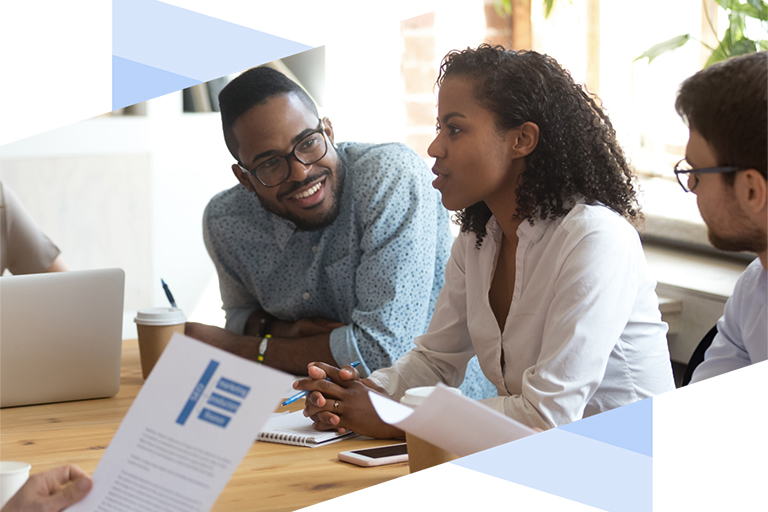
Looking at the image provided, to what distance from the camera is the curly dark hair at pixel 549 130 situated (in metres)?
0.99

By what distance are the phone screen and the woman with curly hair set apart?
54mm

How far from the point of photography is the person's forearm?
1215 millimetres

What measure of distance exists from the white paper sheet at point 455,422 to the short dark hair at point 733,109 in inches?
14.6

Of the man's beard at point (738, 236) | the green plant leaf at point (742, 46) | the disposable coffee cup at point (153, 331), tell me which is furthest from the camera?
the green plant leaf at point (742, 46)

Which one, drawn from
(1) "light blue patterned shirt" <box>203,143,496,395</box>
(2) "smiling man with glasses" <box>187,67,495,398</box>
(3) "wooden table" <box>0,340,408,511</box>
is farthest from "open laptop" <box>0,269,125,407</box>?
(1) "light blue patterned shirt" <box>203,143,496,395</box>

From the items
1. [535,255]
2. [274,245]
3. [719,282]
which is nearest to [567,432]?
[535,255]

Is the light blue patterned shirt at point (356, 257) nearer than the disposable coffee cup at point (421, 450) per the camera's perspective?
No

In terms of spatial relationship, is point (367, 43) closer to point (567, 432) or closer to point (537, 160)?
point (537, 160)

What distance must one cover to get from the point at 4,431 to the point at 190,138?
1597 millimetres
